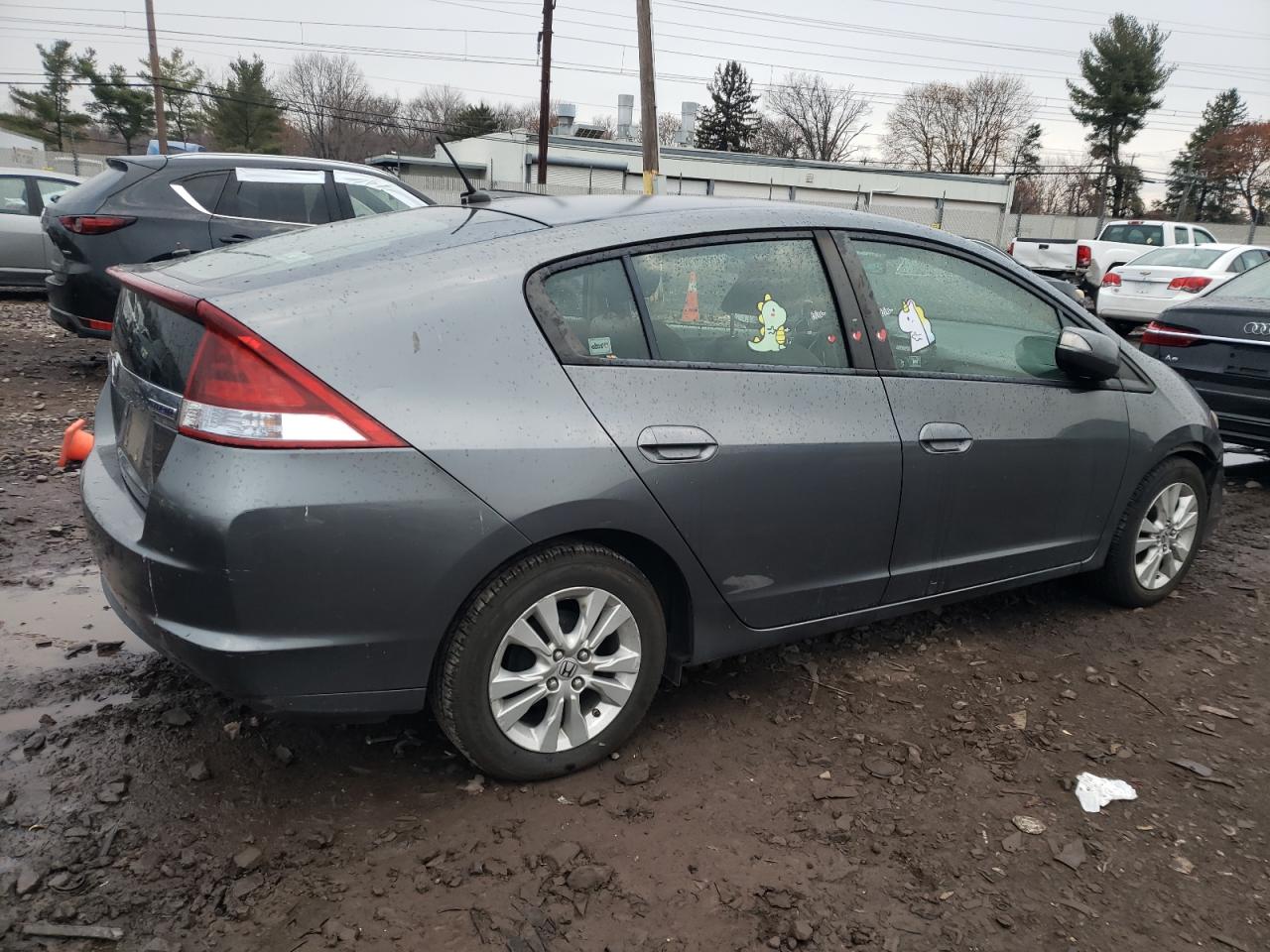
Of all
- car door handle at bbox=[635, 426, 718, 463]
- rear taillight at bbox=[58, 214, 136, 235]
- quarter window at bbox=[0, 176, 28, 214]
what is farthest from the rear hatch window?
quarter window at bbox=[0, 176, 28, 214]

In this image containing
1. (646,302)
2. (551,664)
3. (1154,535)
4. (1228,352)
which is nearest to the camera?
(551,664)

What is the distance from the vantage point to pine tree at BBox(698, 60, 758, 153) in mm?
76875

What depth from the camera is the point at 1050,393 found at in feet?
11.8

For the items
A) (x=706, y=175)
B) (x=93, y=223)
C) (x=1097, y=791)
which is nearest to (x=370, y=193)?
(x=93, y=223)

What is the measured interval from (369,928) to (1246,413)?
19.9 ft

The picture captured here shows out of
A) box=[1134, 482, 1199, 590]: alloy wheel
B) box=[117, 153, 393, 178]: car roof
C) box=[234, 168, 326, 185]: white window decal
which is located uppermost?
box=[117, 153, 393, 178]: car roof

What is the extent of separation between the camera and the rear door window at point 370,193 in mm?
8016

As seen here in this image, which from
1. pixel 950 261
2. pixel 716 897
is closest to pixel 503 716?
pixel 716 897

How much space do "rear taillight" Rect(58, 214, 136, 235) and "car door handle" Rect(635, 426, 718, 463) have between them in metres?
6.09

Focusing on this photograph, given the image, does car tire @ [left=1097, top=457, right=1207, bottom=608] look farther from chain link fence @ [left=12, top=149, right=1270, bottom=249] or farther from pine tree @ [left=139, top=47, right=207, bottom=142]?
pine tree @ [left=139, top=47, right=207, bottom=142]

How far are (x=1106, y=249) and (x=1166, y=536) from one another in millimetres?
19523

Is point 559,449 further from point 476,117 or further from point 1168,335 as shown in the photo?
point 476,117

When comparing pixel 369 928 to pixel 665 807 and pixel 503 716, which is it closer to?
pixel 503 716

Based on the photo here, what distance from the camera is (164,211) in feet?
23.7
